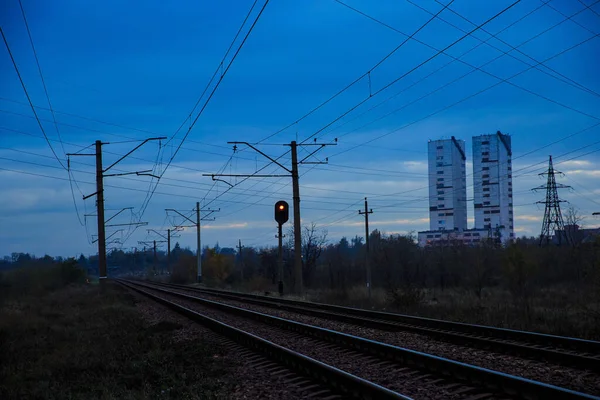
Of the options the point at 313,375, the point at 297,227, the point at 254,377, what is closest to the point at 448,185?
the point at 297,227

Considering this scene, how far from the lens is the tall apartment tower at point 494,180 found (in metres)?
134

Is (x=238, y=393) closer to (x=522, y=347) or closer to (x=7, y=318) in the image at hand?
(x=522, y=347)

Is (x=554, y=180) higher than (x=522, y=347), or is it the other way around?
(x=554, y=180)

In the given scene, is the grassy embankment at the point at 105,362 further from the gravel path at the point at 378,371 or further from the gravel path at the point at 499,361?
the gravel path at the point at 499,361

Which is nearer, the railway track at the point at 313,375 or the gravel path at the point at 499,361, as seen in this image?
the railway track at the point at 313,375

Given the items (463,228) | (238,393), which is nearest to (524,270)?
(238,393)

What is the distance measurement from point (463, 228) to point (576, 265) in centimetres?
8933

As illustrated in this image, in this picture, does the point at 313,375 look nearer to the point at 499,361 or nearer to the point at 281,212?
the point at 499,361

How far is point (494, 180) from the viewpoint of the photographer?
443 ft

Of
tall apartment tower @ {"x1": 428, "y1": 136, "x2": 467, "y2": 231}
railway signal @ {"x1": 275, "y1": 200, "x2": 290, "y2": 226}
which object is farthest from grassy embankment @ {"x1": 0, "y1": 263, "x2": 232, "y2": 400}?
tall apartment tower @ {"x1": 428, "y1": 136, "x2": 467, "y2": 231}

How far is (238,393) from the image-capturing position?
30.0ft

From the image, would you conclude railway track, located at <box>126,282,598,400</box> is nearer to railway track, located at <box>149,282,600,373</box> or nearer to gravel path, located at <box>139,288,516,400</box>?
gravel path, located at <box>139,288,516,400</box>

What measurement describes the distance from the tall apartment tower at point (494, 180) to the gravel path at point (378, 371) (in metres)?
127

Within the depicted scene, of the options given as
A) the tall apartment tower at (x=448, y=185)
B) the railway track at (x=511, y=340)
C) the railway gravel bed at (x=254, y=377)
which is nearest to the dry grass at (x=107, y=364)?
the railway gravel bed at (x=254, y=377)
